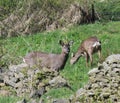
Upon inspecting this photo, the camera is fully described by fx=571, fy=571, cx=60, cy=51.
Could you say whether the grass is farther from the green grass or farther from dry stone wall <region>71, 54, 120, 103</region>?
the green grass

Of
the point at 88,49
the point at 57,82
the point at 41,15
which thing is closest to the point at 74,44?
the point at 88,49

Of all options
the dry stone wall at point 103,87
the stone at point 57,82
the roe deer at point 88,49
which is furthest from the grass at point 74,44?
the dry stone wall at point 103,87

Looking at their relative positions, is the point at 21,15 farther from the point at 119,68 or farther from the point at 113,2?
the point at 119,68

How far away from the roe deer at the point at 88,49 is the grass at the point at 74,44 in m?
0.25

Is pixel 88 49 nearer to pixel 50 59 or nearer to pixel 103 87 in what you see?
pixel 50 59

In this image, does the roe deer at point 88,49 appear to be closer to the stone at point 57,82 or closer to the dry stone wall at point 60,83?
the dry stone wall at point 60,83

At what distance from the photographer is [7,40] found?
22578mm

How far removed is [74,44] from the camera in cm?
2058

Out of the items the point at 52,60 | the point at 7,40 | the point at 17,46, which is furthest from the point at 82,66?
the point at 7,40

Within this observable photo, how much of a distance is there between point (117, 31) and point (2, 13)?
6357mm

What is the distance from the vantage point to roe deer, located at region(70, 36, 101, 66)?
17.8m

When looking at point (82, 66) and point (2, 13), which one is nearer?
point (82, 66)

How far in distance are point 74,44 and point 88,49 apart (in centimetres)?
244

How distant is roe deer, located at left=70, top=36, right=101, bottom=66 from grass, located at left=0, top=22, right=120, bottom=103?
0.82ft
